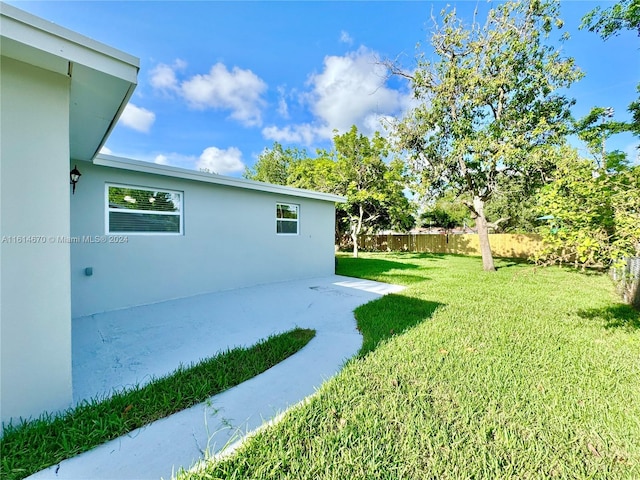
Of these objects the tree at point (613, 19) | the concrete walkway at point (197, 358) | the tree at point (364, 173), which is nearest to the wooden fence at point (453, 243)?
the tree at point (364, 173)

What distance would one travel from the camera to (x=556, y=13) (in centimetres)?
917

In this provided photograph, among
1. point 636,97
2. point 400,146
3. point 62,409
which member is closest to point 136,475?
point 62,409

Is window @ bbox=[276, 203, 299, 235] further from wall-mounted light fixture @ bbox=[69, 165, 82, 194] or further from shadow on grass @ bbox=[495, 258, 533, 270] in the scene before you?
shadow on grass @ bbox=[495, 258, 533, 270]

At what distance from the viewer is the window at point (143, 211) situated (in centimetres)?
535

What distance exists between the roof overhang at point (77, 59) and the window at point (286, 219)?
5.28 m

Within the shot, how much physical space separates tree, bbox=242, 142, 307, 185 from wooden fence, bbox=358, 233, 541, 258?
10.9 meters

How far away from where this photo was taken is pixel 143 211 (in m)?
5.73

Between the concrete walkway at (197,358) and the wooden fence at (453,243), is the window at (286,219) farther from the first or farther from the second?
the wooden fence at (453,243)

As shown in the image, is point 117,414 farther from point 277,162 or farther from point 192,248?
point 277,162

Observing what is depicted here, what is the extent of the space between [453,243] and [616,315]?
15.6 m

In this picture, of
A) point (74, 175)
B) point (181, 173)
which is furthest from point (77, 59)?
point (181, 173)

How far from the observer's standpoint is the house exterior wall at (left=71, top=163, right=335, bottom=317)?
16.6 ft

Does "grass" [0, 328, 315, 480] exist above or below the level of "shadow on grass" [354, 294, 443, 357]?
below

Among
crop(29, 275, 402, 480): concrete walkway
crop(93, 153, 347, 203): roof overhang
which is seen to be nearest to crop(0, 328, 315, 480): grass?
crop(29, 275, 402, 480): concrete walkway
